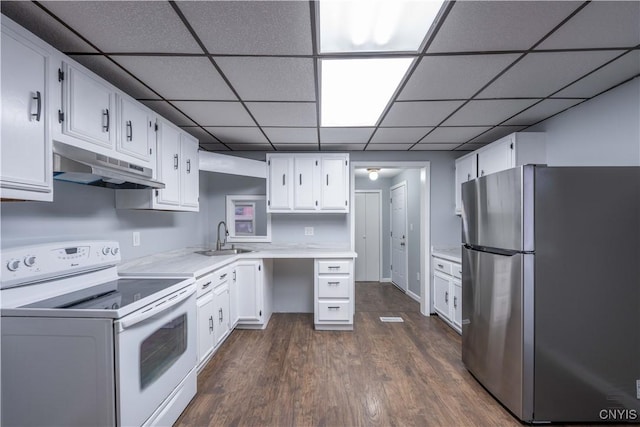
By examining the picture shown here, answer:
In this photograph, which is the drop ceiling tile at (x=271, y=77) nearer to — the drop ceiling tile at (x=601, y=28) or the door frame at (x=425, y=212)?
the drop ceiling tile at (x=601, y=28)

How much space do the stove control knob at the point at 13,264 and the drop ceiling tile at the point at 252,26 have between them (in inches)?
55.7

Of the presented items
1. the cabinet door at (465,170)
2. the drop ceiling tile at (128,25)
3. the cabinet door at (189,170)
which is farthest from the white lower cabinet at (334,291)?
the drop ceiling tile at (128,25)

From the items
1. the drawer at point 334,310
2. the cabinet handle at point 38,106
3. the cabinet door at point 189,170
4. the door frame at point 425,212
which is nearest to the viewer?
the cabinet handle at point 38,106

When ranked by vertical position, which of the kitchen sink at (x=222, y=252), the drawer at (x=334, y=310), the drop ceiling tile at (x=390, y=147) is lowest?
the drawer at (x=334, y=310)

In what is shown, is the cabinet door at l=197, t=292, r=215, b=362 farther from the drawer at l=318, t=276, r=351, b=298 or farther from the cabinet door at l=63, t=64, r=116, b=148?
the cabinet door at l=63, t=64, r=116, b=148

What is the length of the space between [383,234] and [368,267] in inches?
30.4

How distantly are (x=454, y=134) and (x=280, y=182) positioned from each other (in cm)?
206

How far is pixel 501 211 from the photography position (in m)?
1.85

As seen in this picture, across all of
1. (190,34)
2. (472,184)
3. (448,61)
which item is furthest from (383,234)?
(190,34)

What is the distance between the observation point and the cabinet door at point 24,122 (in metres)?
1.14

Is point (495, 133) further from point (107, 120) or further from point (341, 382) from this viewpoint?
point (107, 120)

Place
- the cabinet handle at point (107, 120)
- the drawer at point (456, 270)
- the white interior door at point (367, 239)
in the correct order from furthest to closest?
the white interior door at point (367, 239)
the drawer at point (456, 270)
the cabinet handle at point (107, 120)

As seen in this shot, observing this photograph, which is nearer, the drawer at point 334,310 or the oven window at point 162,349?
the oven window at point 162,349

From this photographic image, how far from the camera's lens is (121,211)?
85.4 inches
